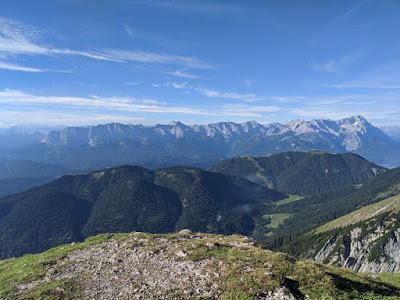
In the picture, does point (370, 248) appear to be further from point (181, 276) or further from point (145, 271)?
point (145, 271)

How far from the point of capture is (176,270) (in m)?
24.4

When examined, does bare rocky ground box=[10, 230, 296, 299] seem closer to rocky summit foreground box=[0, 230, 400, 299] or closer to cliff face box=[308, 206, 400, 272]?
rocky summit foreground box=[0, 230, 400, 299]

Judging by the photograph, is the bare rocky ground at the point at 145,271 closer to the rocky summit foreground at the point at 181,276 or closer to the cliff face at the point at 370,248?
the rocky summit foreground at the point at 181,276

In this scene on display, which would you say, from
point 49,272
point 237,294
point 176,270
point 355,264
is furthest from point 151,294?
point 355,264

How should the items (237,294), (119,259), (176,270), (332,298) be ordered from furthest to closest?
(119,259) < (176,270) < (237,294) < (332,298)

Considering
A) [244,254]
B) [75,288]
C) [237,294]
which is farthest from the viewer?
[244,254]

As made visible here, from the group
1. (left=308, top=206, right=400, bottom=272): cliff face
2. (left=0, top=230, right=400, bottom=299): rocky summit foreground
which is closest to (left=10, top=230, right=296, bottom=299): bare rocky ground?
(left=0, top=230, right=400, bottom=299): rocky summit foreground

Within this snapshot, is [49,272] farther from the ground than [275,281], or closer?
closer

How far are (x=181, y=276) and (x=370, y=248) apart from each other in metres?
219

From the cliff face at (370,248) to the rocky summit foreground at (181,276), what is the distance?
180009 millimetres

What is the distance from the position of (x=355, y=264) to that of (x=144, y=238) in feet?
685

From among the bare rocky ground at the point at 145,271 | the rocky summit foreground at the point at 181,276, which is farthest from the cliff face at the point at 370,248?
the bare rocky ground at the point at 145,271

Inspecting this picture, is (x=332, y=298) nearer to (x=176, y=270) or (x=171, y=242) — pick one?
(x=176, y=270)

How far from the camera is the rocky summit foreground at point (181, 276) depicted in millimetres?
19156
